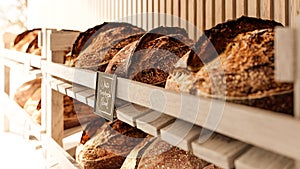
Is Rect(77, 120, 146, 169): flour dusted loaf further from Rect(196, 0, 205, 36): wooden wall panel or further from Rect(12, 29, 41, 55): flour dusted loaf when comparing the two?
Rect(12, 29, 41, 55): flour dusted loaf

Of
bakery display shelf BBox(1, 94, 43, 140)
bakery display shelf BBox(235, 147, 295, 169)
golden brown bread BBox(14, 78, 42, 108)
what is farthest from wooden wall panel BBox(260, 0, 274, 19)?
golden brown bread BBox(14, 78, 42, 108)

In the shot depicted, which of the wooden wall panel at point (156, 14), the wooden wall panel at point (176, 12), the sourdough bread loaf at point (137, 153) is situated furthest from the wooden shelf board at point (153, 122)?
the wooden wall panel at point (156, 14)

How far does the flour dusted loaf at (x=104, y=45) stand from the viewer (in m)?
0.96

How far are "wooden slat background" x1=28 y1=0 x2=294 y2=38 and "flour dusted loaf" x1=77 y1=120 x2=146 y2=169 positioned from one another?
1.45ft

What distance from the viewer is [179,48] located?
0.79 meters

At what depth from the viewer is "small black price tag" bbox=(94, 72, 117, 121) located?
0.74 meters

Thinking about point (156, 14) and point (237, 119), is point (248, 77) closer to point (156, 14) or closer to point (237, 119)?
point (237, 119)

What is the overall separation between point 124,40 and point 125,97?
359mm

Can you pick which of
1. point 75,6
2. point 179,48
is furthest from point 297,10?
point 75,6

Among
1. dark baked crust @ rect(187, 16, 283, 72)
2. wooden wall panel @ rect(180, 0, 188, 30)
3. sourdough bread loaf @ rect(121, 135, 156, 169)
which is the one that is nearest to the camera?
dark baked crust @ rect(187, 16, 283, 72)

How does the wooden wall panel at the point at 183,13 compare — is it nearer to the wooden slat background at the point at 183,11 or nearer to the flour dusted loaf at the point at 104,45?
the wooden slat background at the point at 183,11

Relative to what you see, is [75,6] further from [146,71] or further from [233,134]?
[233,134]

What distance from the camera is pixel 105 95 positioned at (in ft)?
2.55

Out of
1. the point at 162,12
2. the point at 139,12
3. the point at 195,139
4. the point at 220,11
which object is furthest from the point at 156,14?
the point at 195,139
